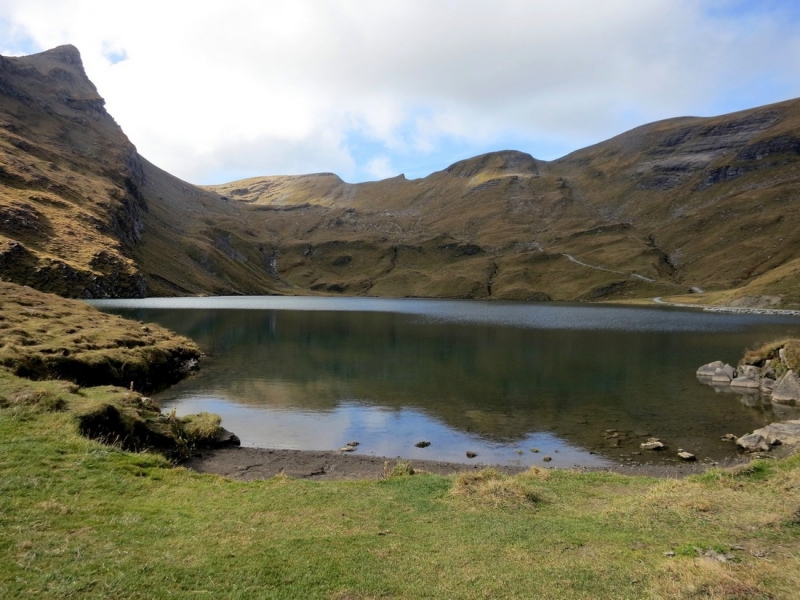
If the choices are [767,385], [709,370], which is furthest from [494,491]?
[709,370]

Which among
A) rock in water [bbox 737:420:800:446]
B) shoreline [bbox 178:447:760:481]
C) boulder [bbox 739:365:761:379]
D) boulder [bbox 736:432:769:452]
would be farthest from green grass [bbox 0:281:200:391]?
boulder [bbox 739:365:761:379]

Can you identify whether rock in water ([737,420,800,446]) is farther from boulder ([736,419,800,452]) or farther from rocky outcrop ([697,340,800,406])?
rocky outcrop ([697,340,800,406])

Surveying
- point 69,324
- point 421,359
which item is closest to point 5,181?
point 69,324

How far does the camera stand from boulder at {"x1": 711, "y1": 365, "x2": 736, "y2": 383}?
173ft

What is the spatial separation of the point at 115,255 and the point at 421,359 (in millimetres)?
143102

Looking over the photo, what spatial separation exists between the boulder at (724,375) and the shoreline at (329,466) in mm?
25844

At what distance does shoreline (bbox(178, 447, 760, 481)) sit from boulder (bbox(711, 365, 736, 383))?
25.8 m

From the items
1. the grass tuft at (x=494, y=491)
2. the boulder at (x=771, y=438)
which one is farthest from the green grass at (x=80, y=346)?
the boulder at (x=771, y=438)

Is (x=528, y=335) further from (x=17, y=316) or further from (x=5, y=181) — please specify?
(x=5, y=181)

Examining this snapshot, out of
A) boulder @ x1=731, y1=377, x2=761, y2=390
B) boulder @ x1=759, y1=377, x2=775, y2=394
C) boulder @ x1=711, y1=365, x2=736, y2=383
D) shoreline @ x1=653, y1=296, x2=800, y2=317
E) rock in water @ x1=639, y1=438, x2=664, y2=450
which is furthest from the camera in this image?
shoreline @ x1=653, y1=296, x2=800, y2=317

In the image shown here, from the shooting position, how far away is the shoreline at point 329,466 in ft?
83.4

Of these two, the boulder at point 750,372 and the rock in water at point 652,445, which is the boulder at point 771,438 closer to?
the rock in water at point 652,445

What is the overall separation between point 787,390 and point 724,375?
288 inches

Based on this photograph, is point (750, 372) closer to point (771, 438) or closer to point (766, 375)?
point (766, 375)
